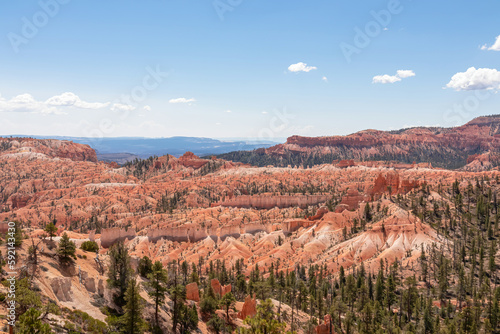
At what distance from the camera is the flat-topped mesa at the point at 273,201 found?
526 ft

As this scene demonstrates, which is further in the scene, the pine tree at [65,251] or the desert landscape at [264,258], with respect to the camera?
the pine tree at [65,251]

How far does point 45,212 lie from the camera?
14775 cm

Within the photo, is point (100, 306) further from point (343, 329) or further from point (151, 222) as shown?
point (151, 222)

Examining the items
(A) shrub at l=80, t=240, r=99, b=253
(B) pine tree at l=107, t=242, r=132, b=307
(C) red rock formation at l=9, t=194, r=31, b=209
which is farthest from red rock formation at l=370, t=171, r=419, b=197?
(C) red rock formation at l=9, t=194, r=31, b=209

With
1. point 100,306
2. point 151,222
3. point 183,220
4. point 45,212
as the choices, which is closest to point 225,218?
point 183,220

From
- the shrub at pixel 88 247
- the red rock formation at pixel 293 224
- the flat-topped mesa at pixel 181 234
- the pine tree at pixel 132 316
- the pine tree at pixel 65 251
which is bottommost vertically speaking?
the flat-topped mesa at pixel 181 234

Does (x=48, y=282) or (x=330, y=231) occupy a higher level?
(x=48, y=282)

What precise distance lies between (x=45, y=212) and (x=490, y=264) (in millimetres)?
149606

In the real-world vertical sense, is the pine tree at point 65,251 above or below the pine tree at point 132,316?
above

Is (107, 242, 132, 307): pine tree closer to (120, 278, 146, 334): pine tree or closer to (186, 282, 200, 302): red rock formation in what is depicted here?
(120, 278, 146, 334): pine tree

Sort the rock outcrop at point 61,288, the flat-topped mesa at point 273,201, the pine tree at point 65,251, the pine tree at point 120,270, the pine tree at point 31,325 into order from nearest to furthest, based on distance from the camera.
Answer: the pine tree at point 31,325 < the rock outcrop at point 61,288 < the pine tree at point 65,251 < the pine tree at point 120,270 < the flat-topped mesa at point 273,201

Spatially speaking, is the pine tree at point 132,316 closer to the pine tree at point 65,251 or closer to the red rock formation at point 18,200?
the pine tree at point 65,251

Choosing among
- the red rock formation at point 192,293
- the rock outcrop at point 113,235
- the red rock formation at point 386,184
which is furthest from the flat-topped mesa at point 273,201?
the red rock formation at point 192,293

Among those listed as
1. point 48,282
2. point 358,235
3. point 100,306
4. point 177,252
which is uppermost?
Result: point 48,282
